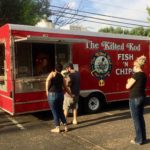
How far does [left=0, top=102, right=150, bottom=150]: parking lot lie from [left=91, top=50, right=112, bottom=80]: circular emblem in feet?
4.26

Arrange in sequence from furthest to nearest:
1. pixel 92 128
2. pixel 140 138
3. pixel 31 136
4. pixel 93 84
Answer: pixel 93 84 → pixel 92 128 → pixel 31 136 → pixel 140 138

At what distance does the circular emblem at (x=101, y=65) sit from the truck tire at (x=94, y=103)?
0.63 metres

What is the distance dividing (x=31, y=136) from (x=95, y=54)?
4.14 meters

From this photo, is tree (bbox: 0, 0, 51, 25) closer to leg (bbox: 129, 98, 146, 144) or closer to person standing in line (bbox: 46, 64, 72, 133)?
person standing in line (bbox: 46, 64, 72, 133)

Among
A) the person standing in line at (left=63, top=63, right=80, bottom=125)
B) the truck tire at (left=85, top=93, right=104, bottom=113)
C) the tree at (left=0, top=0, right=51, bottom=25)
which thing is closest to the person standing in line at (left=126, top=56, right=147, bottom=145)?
the person standing in line at (left=63, top=63, right=80, bottom=125)

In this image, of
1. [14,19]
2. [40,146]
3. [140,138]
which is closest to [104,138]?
[140,138]

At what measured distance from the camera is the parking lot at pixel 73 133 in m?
7.63

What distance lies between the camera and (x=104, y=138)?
819cm

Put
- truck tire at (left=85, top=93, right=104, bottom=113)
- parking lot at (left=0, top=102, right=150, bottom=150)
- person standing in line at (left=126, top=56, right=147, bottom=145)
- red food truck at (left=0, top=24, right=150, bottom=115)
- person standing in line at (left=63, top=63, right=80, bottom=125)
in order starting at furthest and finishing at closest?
truck tire at (left=85, top=93, right=104, bottom=113) < red food truck at (left=0, top=24, right=150, bottom=115) < person standing in line at (left=63, top=63, right=80, bottom=125) < parking lot at (left=0, top=102, right=150, bottom=150) < person standing in line at (left=126, top=56, right=147, bottom=145)

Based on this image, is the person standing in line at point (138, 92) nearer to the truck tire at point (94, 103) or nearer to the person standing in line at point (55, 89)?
the person standing in line at point (55, 89)

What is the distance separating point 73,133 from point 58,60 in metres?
2.89

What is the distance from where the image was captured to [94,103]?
1177cm

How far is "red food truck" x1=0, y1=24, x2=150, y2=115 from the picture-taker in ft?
32.4

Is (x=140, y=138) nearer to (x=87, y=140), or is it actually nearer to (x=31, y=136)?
(x=87, y=140)
